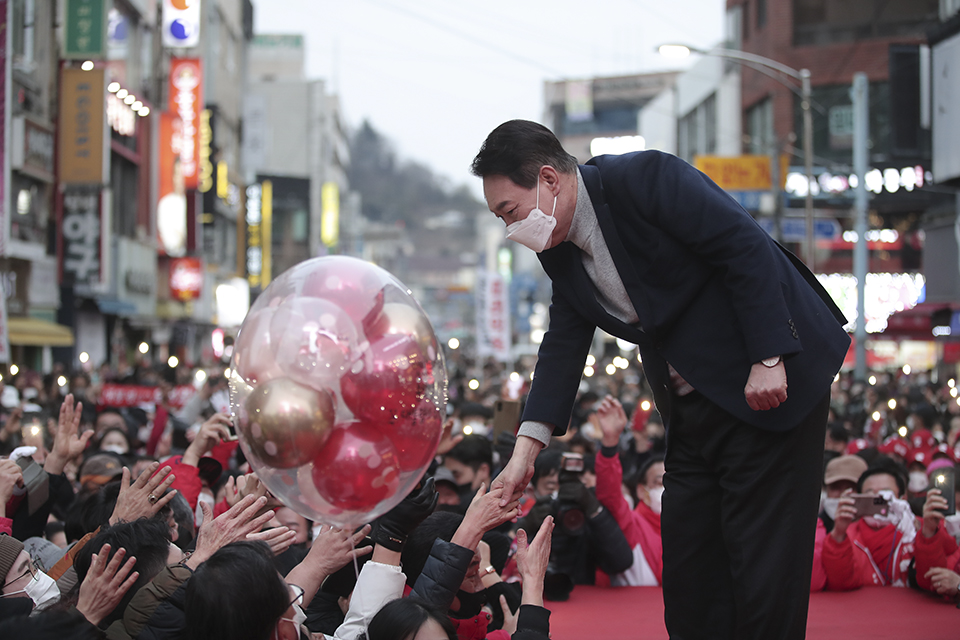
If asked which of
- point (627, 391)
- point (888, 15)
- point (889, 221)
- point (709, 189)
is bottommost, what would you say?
point (627, 391)

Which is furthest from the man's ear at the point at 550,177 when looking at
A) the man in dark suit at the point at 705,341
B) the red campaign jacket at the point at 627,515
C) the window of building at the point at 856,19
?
the window of building at the point at 856,19

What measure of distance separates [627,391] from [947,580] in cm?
1455

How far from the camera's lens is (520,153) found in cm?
311

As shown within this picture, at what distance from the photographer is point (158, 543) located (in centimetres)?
354

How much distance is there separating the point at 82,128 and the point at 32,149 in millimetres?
1489

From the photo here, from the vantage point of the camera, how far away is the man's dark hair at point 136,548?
3463 millimetres

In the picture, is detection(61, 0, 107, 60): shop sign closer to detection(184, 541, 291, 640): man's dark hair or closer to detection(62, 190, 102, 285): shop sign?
detection(62, 190, 102, 285): shop sign

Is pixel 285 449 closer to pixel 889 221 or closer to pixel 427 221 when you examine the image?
pixel 889 221

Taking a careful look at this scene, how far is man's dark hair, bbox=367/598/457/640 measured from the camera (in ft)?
9.98

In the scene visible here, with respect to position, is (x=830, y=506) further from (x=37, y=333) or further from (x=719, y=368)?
(x=37, y=333)

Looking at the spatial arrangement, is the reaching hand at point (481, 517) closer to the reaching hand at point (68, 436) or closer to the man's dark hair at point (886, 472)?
the reaching hand at point (68, 436)

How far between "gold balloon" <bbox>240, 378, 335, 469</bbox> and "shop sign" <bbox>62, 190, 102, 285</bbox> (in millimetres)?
22251

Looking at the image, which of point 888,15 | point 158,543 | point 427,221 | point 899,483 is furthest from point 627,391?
point 427,221

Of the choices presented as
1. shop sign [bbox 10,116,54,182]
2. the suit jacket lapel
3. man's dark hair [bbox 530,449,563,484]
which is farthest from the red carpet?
shop sign [bbox 10,116,54,182]
